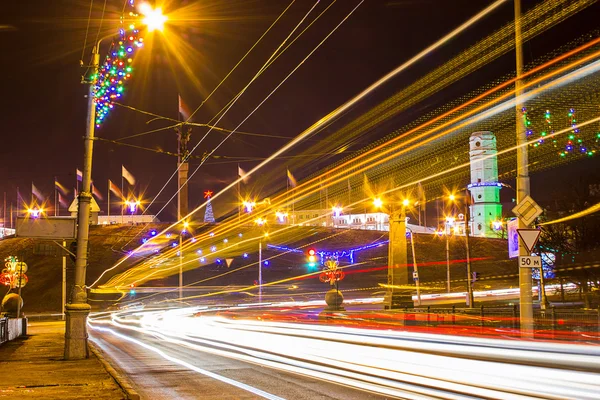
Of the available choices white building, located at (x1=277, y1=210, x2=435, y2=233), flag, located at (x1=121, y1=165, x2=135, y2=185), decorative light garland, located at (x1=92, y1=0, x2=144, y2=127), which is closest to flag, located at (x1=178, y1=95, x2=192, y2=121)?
flag, located at (x1=121, y1=165, x2=135, y2=185)

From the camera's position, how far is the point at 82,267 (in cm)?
1457

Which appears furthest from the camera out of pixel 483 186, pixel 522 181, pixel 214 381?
pixel 483 186

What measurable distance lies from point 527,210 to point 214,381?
8480 millimetres

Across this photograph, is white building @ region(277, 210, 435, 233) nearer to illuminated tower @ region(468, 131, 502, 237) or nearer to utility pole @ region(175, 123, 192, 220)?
illuminated tower @ region(468, 131, 502, 237)

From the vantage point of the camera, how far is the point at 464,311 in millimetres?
31188

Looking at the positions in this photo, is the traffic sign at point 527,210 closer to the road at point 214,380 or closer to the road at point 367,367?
the road at point 367,367

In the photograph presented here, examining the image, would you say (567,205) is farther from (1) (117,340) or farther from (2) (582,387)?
(2) (582,387)

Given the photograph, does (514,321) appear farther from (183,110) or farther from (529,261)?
(183,110)

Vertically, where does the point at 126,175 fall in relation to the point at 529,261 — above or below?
above

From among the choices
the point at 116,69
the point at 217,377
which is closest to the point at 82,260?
the point at 116,69

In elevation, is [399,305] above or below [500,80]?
below

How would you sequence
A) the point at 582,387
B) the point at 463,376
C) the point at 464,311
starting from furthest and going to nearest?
1. the point at 464,311
2. the point at 463,376
3. the point at 582,387

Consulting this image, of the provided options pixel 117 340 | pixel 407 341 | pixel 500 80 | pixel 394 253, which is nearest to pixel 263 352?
pixel 407 341

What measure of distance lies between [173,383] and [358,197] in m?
114
